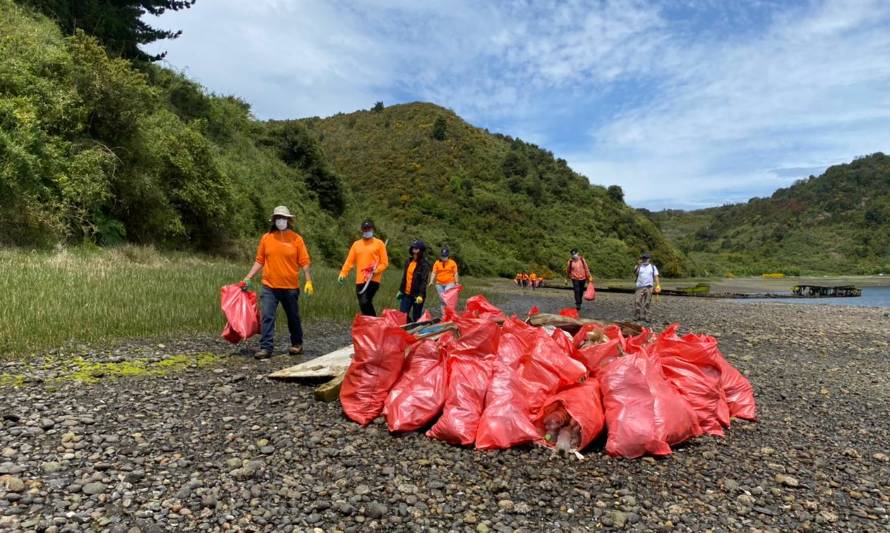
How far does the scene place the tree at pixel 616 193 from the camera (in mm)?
74438

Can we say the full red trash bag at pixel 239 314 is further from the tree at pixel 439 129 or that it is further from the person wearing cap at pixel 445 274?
the tree at pixel 439 129

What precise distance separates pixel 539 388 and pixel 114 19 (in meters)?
25.8

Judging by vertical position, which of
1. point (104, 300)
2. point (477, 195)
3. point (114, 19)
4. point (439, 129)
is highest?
point (439, 129)

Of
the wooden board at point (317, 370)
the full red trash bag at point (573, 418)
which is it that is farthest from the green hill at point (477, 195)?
the full red trash bag at point (573, 418)

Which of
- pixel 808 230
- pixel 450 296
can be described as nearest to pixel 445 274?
pixel 450 296

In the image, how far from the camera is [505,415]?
13.3ft

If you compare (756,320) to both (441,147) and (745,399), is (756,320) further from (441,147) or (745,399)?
(441,147)

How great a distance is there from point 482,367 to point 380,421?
100cm

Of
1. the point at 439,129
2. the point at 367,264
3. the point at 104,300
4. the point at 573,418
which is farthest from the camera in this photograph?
the point at 439,129

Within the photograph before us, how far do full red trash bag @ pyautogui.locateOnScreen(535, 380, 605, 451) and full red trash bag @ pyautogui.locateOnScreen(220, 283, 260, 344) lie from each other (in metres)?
3.84

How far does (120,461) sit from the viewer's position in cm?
339

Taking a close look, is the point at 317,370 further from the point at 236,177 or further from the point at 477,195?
the point at 477,195

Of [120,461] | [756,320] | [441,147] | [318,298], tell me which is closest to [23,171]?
[318,298]

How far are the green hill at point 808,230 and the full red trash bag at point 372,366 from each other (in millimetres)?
68039
